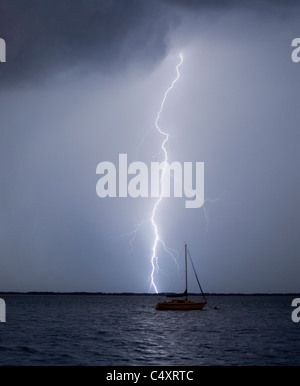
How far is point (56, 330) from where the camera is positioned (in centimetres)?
4441

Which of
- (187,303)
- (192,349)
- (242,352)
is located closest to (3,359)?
(192,349)

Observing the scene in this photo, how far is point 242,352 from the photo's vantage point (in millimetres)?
29891

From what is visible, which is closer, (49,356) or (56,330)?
(49,356)
